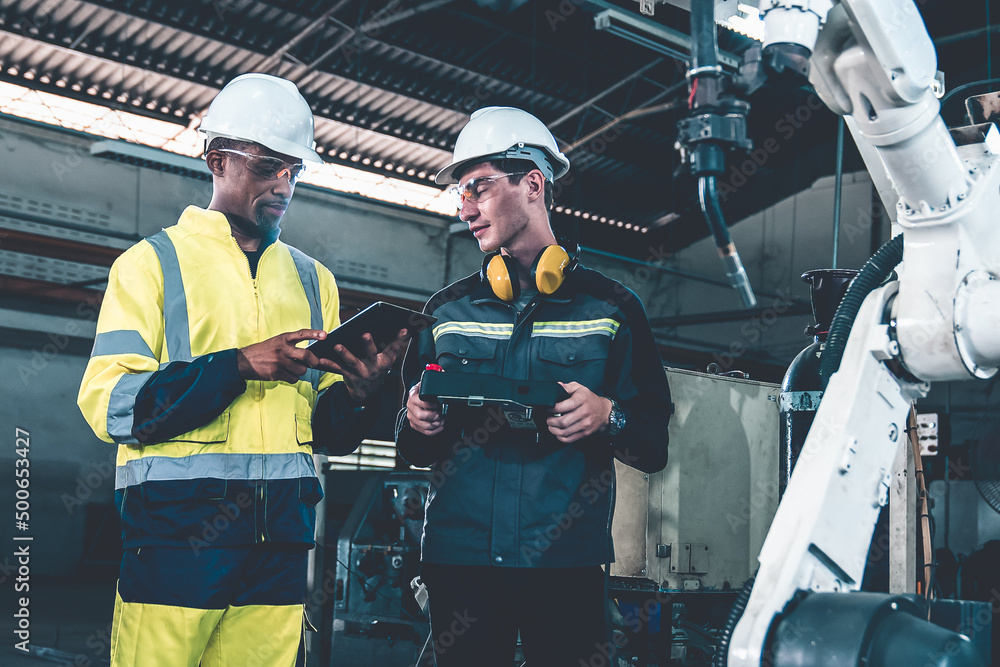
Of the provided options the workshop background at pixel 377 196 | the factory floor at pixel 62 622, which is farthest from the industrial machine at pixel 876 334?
the factory floor at pixel 62 622

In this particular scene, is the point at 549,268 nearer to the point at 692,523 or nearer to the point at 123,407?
the point at 123,407

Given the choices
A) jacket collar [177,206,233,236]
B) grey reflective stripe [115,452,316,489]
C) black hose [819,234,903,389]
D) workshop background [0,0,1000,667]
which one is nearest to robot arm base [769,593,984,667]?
black hose [819,234,903,389]

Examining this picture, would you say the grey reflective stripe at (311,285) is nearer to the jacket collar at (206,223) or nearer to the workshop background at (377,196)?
the jacket collar at (206,223)

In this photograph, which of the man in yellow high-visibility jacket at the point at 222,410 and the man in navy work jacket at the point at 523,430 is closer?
the man in yellow high-visibility jacket at the point at 222,410

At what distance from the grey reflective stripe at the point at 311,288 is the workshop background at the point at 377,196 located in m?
2.78

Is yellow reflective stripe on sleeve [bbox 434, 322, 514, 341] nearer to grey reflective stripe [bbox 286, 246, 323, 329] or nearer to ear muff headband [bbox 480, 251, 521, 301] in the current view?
ear muff headband [bbox 480, 251, 521, 301]

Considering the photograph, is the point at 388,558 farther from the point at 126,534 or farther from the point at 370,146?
the point at 370,146

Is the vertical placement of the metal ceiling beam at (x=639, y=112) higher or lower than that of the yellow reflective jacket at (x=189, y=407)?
higher

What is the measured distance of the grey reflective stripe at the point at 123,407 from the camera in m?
1.92

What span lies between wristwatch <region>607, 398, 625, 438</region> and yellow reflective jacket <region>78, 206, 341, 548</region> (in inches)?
26.6

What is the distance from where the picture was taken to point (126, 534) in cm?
198

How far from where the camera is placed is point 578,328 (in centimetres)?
226

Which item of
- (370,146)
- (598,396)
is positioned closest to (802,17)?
(598,396)

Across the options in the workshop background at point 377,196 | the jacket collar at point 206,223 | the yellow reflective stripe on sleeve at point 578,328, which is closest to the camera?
the jacket collar at point 206,223
